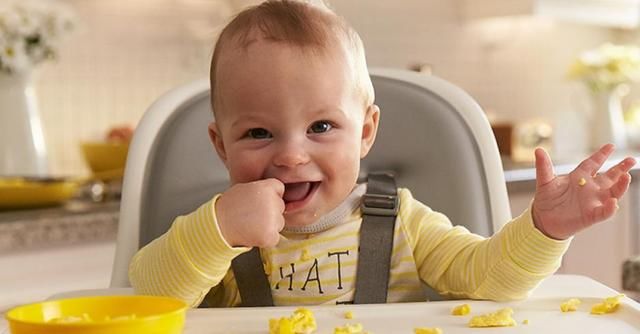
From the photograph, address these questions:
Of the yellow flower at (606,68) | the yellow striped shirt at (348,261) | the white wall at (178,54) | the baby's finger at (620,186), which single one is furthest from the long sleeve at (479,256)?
the yellow flower at (606,68)

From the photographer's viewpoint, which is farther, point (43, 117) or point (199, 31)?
point (199, 31)

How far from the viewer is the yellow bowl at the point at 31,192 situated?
7.28 ft

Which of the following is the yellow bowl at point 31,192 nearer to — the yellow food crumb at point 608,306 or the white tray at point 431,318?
the white tray at point 431,318

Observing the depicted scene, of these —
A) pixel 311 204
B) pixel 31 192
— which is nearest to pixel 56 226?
pixel 31 192

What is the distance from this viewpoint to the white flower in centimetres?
239

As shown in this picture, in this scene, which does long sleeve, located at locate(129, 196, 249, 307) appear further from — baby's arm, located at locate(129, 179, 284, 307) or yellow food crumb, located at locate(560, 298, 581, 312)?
yellow food crumb, located at locate(560, 298, 581, 312)

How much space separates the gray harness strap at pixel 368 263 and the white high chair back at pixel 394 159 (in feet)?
0.64

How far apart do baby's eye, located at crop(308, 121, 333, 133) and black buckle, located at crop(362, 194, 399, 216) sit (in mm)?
168

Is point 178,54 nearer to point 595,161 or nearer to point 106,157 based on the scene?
point 106,157

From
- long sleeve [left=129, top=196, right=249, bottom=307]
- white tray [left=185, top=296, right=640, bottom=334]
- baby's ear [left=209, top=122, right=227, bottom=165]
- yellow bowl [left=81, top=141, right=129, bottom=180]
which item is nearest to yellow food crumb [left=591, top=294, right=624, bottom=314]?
white tray [left=185, top=296, right=640, bottom=334]

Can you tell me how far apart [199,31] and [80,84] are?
1.54 ft

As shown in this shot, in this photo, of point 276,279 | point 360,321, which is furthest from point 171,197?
point 360,321

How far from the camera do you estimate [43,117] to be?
2754 mm

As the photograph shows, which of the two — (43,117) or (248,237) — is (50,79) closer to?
(43,117)
